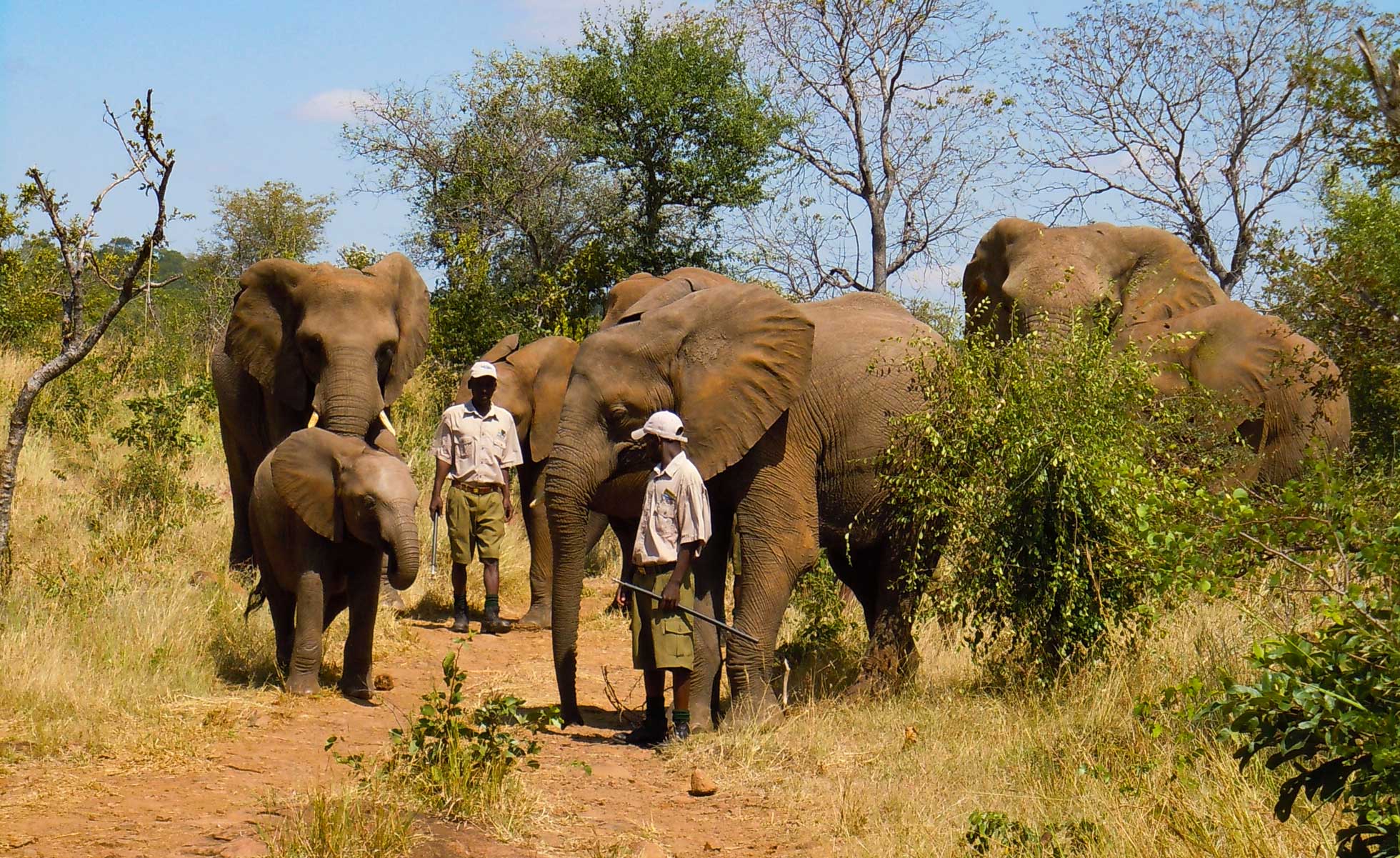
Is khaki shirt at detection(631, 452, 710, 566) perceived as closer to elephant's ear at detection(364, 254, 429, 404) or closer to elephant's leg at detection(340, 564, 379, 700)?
elephant's leg at detection(340, 564, 379, 700)

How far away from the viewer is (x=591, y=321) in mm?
18891

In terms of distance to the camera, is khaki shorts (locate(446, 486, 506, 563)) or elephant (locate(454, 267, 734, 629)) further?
elephant (locate(454, 267, 734, 629))

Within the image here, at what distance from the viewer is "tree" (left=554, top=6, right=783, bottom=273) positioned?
21.2 meters

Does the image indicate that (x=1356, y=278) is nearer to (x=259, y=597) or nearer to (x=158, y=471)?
(x=259, y=597)

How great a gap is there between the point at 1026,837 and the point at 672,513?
2.87 metres

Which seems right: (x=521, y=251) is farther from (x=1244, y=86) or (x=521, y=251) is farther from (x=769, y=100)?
(x=1244, y=86)

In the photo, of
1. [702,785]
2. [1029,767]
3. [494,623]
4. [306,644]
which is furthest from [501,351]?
[1029,767]

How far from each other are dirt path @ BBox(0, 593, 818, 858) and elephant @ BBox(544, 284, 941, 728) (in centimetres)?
87

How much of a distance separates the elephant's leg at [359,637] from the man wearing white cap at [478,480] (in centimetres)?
283

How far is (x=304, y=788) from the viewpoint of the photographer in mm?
6805

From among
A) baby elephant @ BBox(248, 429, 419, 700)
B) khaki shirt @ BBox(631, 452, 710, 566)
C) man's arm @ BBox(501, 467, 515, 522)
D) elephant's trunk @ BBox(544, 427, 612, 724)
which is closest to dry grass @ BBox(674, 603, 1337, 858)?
elephant's trunk @ BBox(544, 427, 612, 724)

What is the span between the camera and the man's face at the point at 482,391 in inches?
478

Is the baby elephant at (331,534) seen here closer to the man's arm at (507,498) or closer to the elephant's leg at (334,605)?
the elephant's leg at (334,605)

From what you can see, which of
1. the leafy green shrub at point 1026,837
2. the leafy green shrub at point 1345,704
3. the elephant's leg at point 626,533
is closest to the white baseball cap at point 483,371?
the elephant's leg at point 626,533
